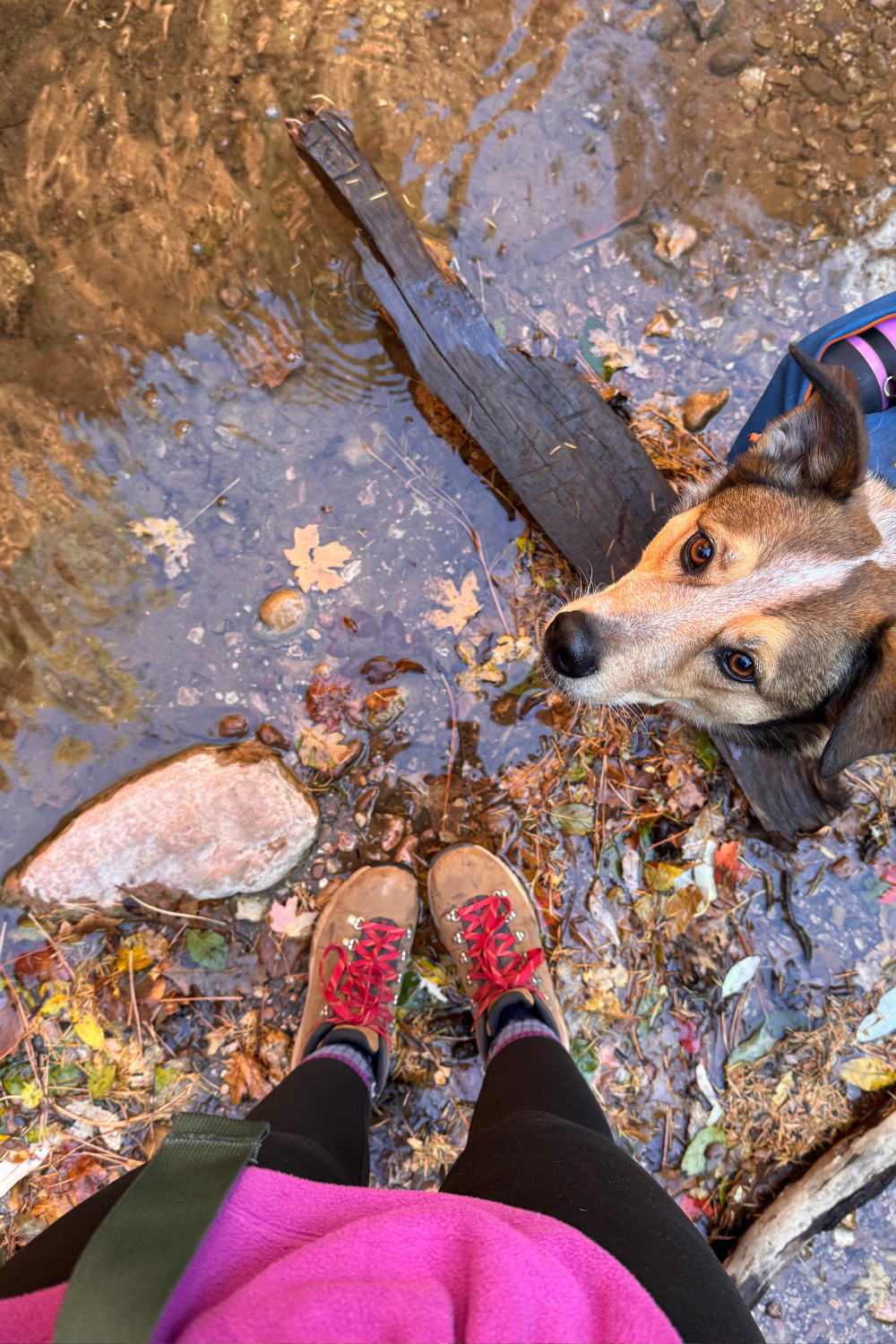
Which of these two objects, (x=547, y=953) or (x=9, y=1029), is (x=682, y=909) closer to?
(x=547, y=953)

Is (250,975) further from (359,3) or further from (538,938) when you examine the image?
(359,3)

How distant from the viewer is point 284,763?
332 cm

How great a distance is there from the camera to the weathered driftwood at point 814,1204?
9.67ft

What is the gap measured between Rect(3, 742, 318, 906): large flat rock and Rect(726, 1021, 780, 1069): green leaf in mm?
2393

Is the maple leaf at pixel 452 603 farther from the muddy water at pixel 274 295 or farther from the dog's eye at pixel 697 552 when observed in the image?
the dog's eye at pixel 697 552

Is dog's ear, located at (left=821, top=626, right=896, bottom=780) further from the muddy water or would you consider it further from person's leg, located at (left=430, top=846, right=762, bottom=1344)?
the muddy water

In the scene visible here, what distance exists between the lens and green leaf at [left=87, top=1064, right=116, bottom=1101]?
9.86 ft

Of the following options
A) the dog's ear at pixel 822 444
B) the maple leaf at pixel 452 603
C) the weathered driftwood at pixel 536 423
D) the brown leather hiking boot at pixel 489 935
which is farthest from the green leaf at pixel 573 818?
the dog's ear at pixel 822 444

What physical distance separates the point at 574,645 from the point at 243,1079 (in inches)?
102

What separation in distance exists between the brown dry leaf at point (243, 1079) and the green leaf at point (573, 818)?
73.6 inches

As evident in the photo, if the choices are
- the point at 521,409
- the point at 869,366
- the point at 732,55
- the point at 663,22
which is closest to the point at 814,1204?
the point at 869,366

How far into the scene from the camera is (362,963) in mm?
3068

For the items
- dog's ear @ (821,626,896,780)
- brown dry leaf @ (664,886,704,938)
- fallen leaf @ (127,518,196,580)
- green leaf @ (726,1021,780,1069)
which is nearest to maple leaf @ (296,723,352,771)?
fallen leaf @ (127,518,196,580)

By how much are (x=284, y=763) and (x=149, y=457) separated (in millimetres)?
1755
